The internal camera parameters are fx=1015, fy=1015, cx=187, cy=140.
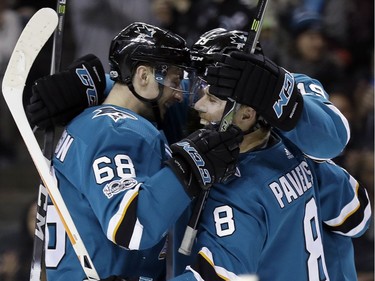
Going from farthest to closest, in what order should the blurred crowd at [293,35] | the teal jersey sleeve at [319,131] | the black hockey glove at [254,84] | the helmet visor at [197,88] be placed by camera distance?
the blurred crowd at [293,35] → the helmet visor at [197,88] → the teal jersey sleeve at [319,131] → the black hockey glove at [254,84]

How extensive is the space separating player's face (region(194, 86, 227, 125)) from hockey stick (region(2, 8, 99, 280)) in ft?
1.45

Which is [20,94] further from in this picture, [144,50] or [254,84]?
[254,84]

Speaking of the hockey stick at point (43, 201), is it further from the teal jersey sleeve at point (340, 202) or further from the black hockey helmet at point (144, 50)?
the teal jersey sleeve at point (340, 202)

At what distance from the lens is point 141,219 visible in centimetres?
254

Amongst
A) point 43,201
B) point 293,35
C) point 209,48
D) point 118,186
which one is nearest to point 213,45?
point 209,48

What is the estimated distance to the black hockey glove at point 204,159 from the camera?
2533 mm

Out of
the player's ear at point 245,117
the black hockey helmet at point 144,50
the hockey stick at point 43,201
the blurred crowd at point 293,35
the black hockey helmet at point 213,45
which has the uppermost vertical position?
the black hockey helmet at point 213,45

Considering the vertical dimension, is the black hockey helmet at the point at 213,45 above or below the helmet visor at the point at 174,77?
above

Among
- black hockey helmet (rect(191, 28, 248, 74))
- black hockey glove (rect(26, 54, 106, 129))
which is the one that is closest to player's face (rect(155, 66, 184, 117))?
black hockey helmet (rect(191, 28, 248, 74))

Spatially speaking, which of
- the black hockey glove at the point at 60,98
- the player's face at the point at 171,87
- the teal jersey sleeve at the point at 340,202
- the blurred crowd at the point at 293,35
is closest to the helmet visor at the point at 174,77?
the player's face at the point at 171,87

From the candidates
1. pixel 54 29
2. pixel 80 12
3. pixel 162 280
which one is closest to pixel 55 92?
pixel 54 29

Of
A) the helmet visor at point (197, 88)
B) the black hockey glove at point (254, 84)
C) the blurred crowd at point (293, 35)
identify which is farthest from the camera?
the blurred crowd at point (293, 35)

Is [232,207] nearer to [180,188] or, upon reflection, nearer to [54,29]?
[180,188]

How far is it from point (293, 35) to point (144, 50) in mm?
2396
